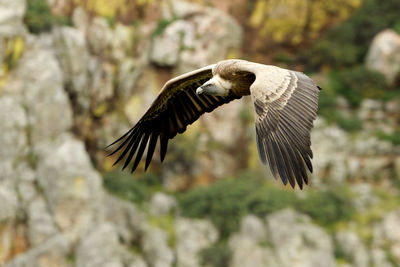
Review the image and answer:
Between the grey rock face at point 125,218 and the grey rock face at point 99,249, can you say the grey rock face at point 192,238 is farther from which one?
the grey rock face at point 99,249

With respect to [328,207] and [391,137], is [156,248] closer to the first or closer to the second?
[328,207]

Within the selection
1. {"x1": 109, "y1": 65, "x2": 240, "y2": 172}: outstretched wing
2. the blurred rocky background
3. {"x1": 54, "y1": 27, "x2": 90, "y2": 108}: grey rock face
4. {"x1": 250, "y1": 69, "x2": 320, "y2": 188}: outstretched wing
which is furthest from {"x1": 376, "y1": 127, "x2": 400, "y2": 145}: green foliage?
{"x1": 250, "y1": 69, "x2": 320, "y2": 188}: outstretched wing

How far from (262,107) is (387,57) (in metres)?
20.2

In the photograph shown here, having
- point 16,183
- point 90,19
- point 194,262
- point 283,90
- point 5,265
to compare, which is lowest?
point 194,262

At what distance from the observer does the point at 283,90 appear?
762 centimetres

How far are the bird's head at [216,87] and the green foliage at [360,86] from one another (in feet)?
59.3

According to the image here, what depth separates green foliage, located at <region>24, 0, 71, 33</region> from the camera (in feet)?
74.0

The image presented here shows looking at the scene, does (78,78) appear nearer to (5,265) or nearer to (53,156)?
(53,156)

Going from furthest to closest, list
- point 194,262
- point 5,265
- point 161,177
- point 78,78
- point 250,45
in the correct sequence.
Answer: point 250,45 < point 161,177 < point 78,78 < point 194,262 < point 5,265

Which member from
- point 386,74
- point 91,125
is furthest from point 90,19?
point 386,74

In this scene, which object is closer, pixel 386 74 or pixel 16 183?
pixel 16 183

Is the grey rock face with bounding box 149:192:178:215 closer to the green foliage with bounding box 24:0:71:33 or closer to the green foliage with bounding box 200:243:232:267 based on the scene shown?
the green foliage with bounding box 200:243:232:267

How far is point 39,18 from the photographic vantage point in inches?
888

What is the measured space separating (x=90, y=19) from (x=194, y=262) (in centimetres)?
832
